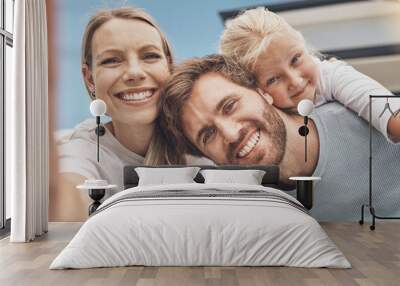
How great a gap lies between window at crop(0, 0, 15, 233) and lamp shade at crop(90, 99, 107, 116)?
Answer: 0.99 m

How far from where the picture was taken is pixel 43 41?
686 centimetres

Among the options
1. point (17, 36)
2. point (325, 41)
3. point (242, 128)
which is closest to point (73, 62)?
point (17, 36)

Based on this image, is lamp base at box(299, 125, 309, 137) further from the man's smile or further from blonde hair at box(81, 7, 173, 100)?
blonde hair at box(81, 7, 173, 100)

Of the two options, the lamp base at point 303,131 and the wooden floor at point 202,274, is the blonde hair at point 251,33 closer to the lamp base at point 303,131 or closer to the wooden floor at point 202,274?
the lamp base at point 303,131

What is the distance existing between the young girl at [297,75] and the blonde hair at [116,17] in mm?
737

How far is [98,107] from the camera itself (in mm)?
7316

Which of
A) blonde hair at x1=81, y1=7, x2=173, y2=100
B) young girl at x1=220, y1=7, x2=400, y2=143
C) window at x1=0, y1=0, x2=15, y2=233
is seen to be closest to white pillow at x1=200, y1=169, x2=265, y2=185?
young girl at x1=220, y1=7, x2=400, y2=143

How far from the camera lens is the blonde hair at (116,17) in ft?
25.4

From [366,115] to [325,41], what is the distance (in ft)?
3.54

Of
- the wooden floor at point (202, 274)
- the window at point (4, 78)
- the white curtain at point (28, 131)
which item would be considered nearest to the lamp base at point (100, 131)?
the white curtain at point (28, 131)

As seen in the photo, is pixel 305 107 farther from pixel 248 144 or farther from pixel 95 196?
pixel 95 196

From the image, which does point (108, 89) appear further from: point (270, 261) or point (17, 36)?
point (270, 261)

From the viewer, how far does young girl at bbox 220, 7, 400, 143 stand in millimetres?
7574

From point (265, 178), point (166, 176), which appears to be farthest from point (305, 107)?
point (166, 176)
